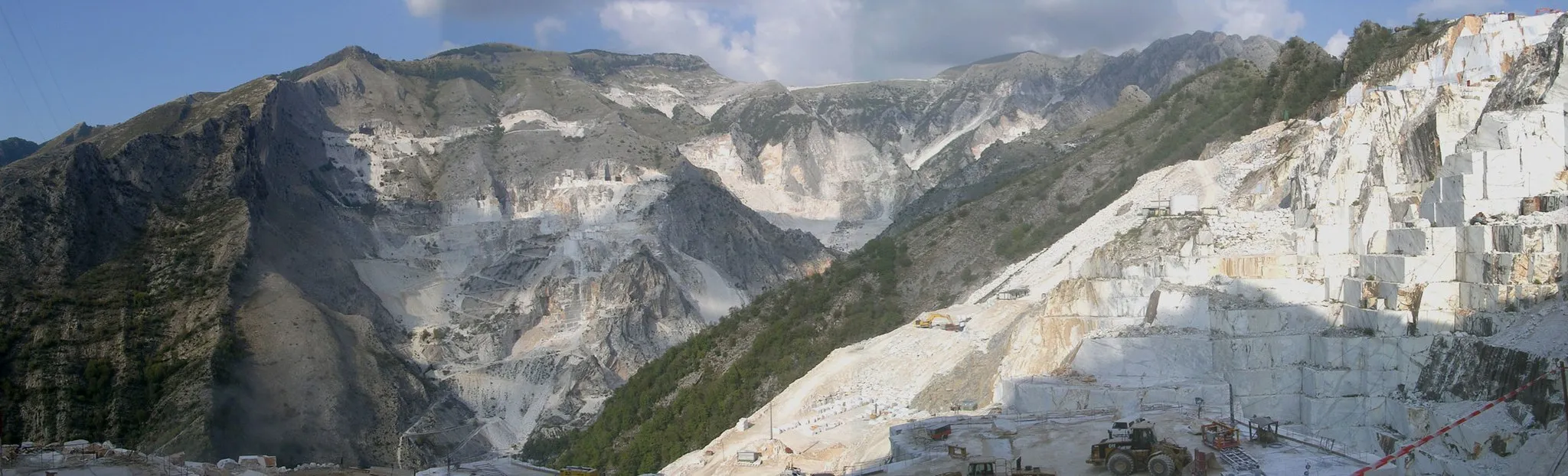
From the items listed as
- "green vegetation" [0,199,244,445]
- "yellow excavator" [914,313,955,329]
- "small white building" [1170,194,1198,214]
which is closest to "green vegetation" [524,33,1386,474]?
"yellow excavator" [914,313,955,329]

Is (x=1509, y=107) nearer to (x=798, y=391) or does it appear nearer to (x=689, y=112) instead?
(x=798, y=391)

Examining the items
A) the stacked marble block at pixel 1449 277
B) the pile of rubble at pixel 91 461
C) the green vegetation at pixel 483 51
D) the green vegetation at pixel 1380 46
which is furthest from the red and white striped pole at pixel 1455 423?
the green vegetation at pixel 483 51

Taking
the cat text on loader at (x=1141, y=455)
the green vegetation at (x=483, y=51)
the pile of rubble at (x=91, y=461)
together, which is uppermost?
the green vegetation at (x=483, y=51)

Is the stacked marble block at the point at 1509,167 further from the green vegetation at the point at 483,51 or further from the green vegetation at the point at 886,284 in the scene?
the green vegetation at the point at 483,51

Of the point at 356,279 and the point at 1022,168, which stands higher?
the point at 1022,168

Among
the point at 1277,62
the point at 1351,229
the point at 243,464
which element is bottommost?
the point at 243,464

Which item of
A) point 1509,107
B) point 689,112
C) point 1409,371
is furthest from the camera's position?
point 689,112

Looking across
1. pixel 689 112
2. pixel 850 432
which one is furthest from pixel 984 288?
pixel 689 112
